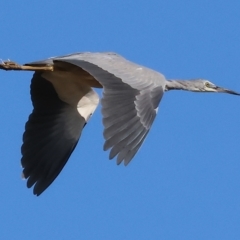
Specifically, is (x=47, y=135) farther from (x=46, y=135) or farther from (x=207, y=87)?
(x=207, y=87)

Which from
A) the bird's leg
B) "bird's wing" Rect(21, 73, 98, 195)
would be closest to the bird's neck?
"bird's wing" Rect(21, 73, 98, 195)

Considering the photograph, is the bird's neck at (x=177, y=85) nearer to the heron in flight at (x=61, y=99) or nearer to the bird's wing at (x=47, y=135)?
the heron in flight at (x=61, y=99)

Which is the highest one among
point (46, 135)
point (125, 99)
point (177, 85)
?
point (177, 85)

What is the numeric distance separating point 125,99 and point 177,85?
7.66ft

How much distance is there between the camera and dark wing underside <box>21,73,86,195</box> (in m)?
12.1

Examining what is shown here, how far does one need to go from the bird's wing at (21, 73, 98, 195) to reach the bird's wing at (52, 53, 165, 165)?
166cm

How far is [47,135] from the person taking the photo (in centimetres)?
1238

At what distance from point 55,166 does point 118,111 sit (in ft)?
9.92

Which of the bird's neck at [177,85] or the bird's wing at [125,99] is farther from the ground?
the bird's neck at [177,85]

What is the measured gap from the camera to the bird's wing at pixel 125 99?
903cm

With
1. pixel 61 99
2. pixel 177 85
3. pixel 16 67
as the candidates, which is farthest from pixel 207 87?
pixel 16 67

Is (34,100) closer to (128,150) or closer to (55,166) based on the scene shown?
(55,166)

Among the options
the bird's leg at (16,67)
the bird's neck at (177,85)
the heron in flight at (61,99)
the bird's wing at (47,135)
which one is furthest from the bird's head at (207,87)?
the bird's leg at (16,67)

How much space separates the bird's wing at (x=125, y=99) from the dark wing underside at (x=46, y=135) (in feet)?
5.46
